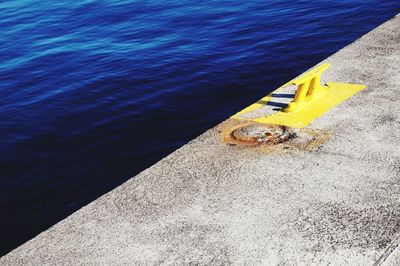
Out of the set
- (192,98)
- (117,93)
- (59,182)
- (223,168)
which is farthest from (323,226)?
(117,93)

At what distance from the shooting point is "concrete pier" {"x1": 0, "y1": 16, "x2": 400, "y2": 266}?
14.2 feet

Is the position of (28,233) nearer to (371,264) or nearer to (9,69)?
(371,264)

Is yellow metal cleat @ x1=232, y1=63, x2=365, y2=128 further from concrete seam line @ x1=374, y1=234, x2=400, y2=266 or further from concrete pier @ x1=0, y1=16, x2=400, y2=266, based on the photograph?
concrete seam line @ x1=374, y1=234, x2=400, y2=266

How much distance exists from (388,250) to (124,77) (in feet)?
26.1

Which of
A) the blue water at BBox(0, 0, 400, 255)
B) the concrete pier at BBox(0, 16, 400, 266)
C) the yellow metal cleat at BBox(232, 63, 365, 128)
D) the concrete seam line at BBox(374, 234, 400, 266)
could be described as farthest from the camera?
the blue water at BBox(0, 0, 400, 255)

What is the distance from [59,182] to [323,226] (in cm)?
408

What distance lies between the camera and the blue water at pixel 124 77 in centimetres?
740

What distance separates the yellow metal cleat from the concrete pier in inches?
9.8

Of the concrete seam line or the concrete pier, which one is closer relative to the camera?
the concrete seam line

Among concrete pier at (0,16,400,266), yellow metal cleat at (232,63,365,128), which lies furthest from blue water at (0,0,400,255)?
yellow metal cleat at (232,63,365,128)

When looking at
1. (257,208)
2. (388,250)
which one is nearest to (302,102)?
(257,208)

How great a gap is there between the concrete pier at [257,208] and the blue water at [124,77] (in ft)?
5.37

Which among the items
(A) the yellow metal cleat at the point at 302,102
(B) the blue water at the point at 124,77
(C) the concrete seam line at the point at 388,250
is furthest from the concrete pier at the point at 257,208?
(B) the blue water at the point at 124,77

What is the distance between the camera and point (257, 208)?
4.86m
